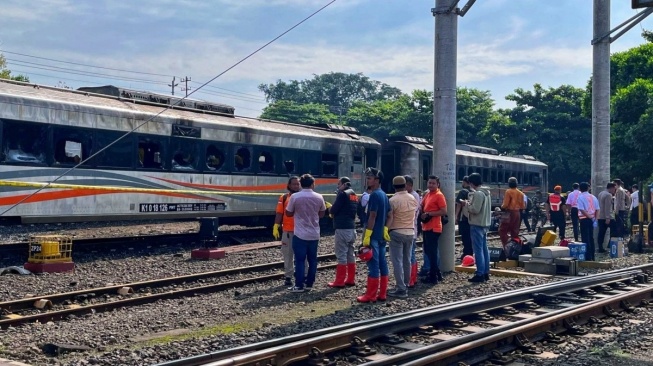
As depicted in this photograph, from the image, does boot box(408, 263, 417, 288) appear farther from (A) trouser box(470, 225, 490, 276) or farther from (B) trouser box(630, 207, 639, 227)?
(B) trouser box(630, 207, 639, 227)

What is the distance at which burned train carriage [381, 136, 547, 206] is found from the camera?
26.0 meters

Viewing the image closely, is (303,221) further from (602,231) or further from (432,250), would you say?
(602,231)

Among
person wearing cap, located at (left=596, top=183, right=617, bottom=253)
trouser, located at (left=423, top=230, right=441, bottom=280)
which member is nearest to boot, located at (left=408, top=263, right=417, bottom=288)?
trouser, located at (left=423, top=230, right=441, bottom=280)

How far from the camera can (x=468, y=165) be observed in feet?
97.3

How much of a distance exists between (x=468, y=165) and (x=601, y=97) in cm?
1250

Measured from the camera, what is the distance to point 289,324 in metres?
8.23

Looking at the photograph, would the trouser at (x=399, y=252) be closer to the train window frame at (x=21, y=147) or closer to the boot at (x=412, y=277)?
the boot at (x=412, y=277)

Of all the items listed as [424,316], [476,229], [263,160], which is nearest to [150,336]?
[424,316]

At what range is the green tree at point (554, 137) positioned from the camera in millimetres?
47094

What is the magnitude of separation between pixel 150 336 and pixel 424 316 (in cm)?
301

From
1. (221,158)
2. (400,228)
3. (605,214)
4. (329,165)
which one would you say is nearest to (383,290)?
(400,228)

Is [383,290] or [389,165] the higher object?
[389,165]

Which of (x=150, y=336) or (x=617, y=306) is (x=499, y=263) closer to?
(x=617, y=306)

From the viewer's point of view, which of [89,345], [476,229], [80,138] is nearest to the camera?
[89,345]
